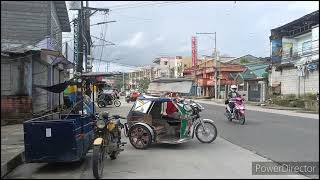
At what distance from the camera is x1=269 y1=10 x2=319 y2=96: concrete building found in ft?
131

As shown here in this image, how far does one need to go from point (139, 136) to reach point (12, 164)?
3359mm

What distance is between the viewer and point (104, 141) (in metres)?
9.09

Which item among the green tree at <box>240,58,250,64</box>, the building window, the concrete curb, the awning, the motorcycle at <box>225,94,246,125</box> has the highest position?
the green tree at <box>240,58,250,64</box>

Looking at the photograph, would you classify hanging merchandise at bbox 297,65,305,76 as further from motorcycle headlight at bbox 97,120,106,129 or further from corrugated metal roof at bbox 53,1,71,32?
motorcycle headlight at bbox 97,120,106,129

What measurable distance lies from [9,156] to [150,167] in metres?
3.12

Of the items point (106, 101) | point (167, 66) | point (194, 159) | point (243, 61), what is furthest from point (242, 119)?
point (167, 66)

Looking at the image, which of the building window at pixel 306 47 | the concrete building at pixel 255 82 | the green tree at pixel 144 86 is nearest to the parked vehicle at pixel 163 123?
the green tree at pixel 144 86

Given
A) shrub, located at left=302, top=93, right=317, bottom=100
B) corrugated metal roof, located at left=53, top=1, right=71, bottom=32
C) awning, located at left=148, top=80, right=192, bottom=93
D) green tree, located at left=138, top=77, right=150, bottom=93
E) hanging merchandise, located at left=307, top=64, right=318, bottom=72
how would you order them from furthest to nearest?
hanging merchandise, located at left=307, top=64, right=318, bottom=72 → shrub, located at left=302, top=93, right=317, bottom=100 → green tree, located at left=138, top=77, right=150, bottom=93 → awning, located at left=148, top=80, right=192, bottom=93 → corrugated metal roof, located at left=53, top=1, right=71, bottom=32

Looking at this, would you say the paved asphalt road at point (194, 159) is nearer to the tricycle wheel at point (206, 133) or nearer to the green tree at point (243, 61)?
the tricycle wheel at point (206, 133)

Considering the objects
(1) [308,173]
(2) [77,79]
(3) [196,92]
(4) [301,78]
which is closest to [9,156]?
(2) [77,79]

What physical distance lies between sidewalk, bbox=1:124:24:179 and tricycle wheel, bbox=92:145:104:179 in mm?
1754

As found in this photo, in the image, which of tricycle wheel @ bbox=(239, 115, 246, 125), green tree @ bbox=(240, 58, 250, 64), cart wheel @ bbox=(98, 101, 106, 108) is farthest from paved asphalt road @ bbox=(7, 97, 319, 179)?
green tree @ bbox=(240, 58, 250, 64)

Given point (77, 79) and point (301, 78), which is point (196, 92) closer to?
point (301, 78)

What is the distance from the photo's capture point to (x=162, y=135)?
12.3 meters
